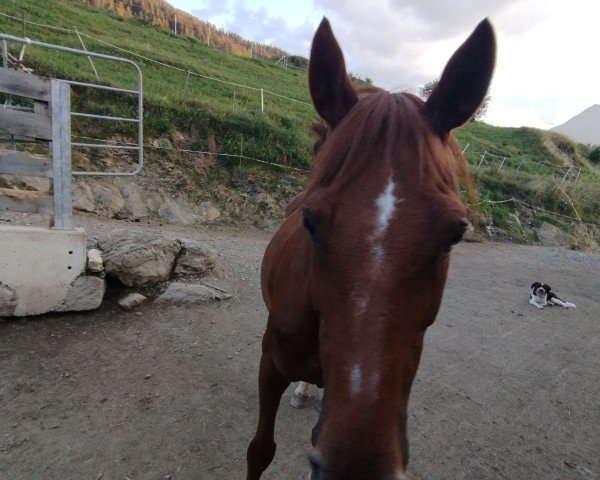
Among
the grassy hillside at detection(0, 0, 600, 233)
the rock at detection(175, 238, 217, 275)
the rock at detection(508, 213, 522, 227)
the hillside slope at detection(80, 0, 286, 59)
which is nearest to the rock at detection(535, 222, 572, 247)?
the rock at detection(508, 213, 522, 227)

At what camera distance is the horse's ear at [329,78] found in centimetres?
165

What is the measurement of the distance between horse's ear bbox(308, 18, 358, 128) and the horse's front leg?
55.1 inches

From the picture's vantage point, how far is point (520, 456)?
302 centimetres

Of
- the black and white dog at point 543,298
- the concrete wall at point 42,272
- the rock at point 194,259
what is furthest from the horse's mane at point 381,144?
the black and white dog at point 543,298

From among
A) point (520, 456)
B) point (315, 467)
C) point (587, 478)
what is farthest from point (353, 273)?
point (587, 478)

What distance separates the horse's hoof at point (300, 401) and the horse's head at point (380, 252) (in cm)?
212

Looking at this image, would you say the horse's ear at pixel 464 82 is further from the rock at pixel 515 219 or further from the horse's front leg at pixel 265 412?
the rock at pixel 515 219

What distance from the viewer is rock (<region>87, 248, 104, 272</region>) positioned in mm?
4070

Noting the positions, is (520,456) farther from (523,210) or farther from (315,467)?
(523,210)

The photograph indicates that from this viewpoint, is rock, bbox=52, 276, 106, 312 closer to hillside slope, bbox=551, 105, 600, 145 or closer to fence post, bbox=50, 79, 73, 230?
fence post, bbox=50, 79, 73, 230

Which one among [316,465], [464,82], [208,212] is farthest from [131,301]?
[208,212]

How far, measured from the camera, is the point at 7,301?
3680mm

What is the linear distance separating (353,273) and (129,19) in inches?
994

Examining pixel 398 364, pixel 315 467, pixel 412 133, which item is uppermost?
pixel 412 133
